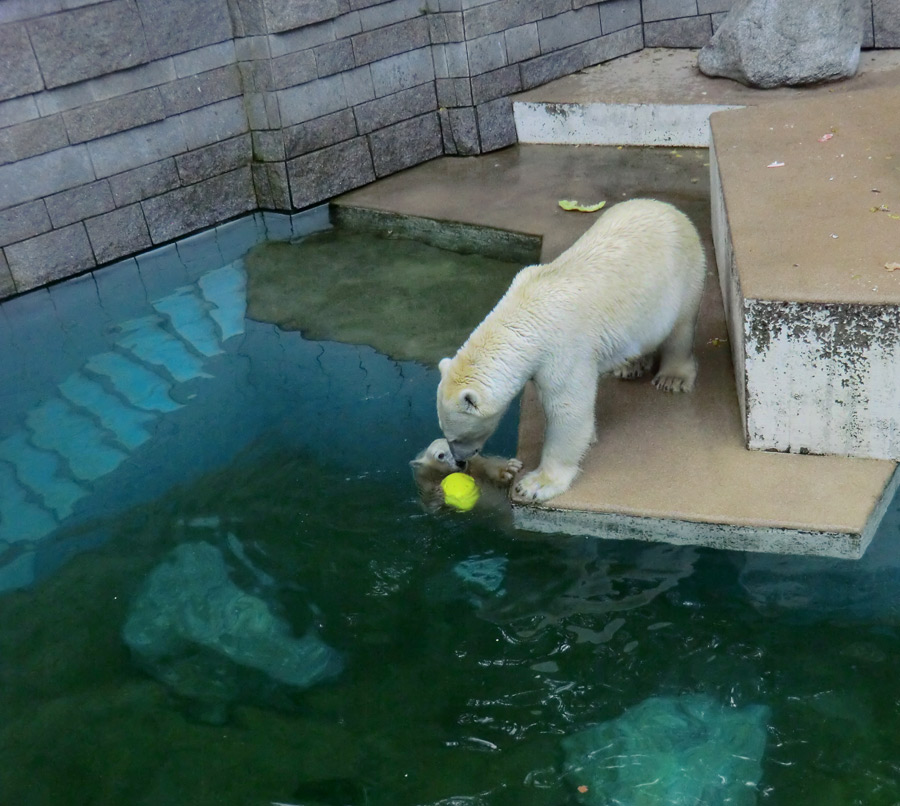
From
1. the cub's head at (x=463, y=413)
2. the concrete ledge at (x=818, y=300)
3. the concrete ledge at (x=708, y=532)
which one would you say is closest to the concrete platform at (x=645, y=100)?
the concrete ledge at (x=818, y=300)

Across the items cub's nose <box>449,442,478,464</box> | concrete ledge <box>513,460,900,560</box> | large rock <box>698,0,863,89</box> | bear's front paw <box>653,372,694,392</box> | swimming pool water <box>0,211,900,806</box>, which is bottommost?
swimming pool water <box>0,211,900,806</box>

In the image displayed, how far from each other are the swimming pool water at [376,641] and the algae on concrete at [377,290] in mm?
571

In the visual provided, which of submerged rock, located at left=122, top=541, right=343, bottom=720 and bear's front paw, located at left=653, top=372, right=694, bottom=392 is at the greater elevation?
bear's front paw, located at left=653, top=372, right=694, bottom=392

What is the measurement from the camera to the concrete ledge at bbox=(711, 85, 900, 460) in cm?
383

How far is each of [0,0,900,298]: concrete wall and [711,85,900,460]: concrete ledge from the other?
3.21 metres

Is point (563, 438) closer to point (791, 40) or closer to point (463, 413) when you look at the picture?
point (463, 413)

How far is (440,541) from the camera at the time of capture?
421cm

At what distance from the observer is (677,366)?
15.2ft

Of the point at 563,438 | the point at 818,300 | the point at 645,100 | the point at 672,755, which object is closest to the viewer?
the point at 672,755

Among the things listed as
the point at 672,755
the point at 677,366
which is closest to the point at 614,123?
the point at 677,366

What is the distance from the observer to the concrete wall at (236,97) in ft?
20.7

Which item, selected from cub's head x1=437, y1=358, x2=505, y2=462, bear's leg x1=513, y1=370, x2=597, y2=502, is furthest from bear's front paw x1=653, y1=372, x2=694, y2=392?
cub's head x1=437, y1=358, x2=505, y2=462

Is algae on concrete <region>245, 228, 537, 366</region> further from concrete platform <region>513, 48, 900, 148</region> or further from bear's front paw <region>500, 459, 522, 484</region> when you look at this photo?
concrete platform <region>513, 48, 900, 148</region>

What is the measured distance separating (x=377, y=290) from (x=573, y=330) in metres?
2.46
